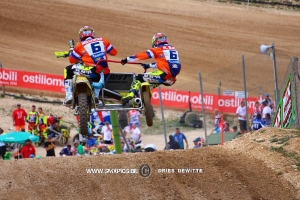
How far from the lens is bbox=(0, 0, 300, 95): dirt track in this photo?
3520cm

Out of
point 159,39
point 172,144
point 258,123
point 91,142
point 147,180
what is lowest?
point 147,180

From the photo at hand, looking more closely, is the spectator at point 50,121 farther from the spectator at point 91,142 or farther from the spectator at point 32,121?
the spectator at point 91,142

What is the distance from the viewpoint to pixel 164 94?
2578 centimetres

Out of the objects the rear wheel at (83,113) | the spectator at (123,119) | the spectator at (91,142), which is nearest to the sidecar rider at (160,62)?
the rear wheel at (83,113)

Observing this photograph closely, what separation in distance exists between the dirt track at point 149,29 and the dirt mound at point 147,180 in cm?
1993

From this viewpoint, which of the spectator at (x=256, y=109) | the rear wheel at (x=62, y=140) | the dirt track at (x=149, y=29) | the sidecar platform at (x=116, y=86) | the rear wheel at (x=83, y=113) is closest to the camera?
the rear wheel at (x=83, y=113)

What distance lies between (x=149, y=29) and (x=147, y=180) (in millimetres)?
27375

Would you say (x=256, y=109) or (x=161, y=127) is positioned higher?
(x=256, y=109)

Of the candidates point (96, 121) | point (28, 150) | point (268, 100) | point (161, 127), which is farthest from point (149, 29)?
point (28, 150)

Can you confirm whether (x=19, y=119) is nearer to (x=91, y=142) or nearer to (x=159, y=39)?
(x=91, y=142)

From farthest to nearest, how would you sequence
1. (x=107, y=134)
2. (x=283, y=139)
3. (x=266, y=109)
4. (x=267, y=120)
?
(x=107, y=134) → (x=266, y=109) → (x=267, y=120) → (x=283, y=139)

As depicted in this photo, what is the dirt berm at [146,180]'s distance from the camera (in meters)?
11.0

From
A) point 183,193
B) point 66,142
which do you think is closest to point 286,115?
point 183,193

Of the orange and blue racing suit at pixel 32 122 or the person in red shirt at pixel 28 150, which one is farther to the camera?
the orange and blue racing suit at pixel 32 122
